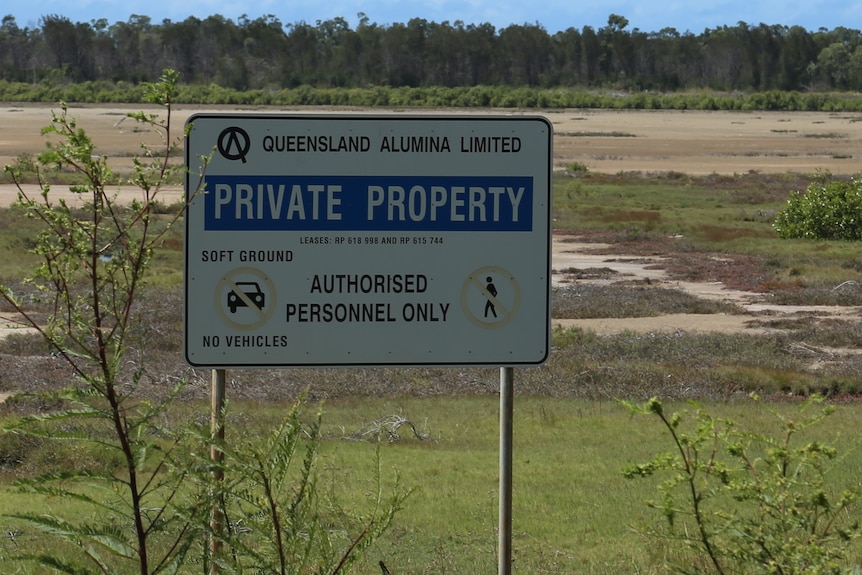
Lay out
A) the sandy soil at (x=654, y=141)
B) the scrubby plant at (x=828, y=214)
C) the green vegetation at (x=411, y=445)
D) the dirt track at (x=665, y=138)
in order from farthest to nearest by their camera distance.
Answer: the dirt track at (x=665, y=138) → the sandy soil at (x=654, y=141) → the scrubby plant at (x=828, y=214) → the green vegetation at (x=411, y=445)

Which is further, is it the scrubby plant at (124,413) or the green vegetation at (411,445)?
the green vegetation at (411,445)

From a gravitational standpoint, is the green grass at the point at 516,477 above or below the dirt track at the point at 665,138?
above

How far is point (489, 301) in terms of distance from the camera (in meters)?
4.08

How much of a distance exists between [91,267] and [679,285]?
74.5 ft

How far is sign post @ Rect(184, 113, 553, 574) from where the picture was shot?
3.95 meters

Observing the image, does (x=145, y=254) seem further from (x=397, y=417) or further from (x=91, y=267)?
(x=397, y=417)

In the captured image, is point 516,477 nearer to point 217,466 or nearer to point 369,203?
point 369,203

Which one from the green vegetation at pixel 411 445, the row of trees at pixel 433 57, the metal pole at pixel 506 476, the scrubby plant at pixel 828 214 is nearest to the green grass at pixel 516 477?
the green vegetation at pixel 411 445

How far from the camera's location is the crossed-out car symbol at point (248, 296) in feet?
13.1

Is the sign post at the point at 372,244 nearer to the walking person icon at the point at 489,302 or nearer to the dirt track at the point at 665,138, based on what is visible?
the walking person icon at the point at 489,302

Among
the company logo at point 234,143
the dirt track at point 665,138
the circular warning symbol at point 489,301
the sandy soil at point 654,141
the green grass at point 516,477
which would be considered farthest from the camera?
the dirt track at point 665,138

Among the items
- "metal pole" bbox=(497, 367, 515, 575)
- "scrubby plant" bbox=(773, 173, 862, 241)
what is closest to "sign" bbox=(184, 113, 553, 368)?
"metal pole" bbox=(497, 367, 515, 575)

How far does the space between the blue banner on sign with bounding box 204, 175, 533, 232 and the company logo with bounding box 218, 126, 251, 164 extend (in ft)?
0.23

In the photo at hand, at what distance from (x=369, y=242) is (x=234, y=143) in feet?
1.74
